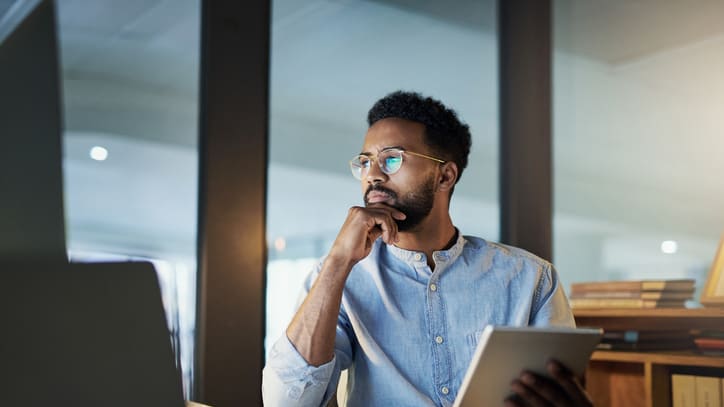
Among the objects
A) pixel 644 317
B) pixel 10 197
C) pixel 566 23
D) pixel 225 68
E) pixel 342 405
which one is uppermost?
pixel 566 23

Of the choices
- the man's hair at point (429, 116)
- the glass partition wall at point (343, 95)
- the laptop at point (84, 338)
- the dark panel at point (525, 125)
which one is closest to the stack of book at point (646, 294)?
the dark panel at point (525, 125)

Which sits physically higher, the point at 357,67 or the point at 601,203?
the point at 357,67

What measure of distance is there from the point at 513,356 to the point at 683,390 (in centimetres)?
→ 162

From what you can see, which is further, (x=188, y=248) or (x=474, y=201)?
(x=474, y=201)

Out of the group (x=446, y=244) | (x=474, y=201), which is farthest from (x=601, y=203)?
(x=446, y=244)

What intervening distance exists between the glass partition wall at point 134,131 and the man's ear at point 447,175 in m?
0.93

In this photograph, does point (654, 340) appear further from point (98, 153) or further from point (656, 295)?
point (98, 153)

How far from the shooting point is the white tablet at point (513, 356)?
128 centimetres

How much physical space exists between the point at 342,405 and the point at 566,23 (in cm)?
237

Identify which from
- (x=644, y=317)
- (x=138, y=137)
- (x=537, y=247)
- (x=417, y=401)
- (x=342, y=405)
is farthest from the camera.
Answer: (x=537, y=247)

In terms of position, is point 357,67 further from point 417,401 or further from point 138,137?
point 417,401

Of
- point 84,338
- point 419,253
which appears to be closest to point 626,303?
point 419,253

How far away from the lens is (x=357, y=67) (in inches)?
122

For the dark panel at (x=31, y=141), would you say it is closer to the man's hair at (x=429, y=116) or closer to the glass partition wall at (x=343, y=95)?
the man's hair at (x=429, y=116)
